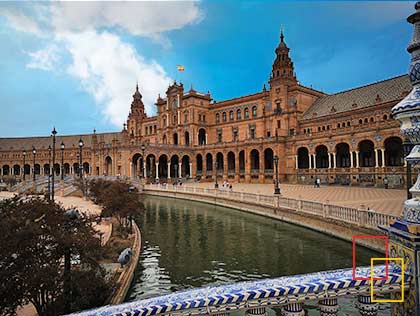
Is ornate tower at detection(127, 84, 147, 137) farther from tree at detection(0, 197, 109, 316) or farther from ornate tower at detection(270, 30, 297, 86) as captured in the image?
tree at detection(0, 197, 109, 316)

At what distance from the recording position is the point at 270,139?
169 feet

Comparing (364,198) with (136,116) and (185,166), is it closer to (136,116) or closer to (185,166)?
(185,166)

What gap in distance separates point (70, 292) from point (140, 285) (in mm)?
4403

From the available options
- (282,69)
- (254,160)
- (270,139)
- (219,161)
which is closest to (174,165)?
(219,161)

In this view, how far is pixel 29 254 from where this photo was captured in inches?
200

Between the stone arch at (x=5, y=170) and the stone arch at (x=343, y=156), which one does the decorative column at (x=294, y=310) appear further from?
the stone arch at (x=5, y=170)

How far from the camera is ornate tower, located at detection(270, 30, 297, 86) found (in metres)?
56.3

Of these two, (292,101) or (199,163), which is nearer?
(292,101)

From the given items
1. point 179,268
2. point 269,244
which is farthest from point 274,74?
point 179,268

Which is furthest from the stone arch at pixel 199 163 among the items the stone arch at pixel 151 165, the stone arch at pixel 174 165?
the stone arch at pixel 151 165

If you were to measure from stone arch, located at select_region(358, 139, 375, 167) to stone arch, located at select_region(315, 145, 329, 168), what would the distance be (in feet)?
18.3

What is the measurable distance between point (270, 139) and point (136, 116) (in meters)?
50.0

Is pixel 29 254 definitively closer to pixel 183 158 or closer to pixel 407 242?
pixel 407 242

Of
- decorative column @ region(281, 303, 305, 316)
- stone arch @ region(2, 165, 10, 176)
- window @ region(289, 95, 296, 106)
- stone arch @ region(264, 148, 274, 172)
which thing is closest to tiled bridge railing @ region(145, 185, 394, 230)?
decorative column @ region(281, 303, 305, 316)
